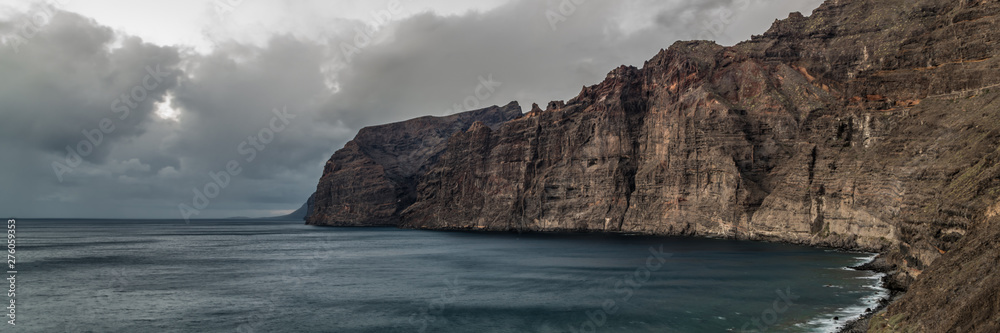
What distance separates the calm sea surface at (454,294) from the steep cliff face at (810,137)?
1112cm

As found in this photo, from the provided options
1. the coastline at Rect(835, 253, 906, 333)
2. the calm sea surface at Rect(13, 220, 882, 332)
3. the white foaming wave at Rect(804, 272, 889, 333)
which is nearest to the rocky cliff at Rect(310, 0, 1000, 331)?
the coastline at Rect(835, 253, 906, 333)

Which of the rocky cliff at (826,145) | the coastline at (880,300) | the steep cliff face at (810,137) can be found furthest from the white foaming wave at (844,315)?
the steep cliff face at (810,137)

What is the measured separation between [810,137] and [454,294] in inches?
3891

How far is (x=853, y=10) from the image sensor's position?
150 metres

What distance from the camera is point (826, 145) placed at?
4385 inches

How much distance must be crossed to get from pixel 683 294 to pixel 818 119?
3507 inches

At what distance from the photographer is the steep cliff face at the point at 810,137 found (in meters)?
53.0

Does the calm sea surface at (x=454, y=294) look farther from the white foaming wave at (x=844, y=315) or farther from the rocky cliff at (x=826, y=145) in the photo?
the rocky cliff at (x=826, y=145)

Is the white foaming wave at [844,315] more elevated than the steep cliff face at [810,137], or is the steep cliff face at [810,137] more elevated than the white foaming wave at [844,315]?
the steep cliff face at [810,137]

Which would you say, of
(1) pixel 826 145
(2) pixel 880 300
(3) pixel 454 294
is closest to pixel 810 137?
(1) pixel 826 145

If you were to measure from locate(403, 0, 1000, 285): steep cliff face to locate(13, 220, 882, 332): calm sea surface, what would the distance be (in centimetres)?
1112

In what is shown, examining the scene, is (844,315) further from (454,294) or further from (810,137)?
(810,137)

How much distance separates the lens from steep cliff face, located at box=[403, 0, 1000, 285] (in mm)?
53031

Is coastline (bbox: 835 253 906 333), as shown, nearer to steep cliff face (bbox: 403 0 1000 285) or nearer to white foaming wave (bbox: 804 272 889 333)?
white foaming wave (bbox: 804 272 889 333)
